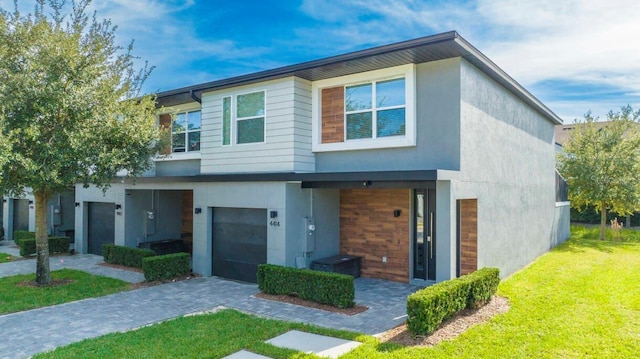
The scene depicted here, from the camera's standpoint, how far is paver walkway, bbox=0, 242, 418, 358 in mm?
7066

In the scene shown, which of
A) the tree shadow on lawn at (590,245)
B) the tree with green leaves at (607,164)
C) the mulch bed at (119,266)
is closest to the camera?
the mulch bed at (119,266)

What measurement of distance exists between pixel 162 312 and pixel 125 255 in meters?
5.75

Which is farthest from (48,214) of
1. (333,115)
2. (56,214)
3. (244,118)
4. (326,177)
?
(326,177)

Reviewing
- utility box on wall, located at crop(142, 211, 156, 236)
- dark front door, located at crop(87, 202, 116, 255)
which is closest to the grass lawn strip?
utility box on wall, located at crop(142, 211, 156, 236)

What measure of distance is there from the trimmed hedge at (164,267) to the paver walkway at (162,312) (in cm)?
48

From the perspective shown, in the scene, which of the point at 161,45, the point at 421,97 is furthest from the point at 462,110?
the point at 161,45

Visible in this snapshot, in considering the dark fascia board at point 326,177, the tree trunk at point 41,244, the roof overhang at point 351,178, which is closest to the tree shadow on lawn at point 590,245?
the roof overhang at point 351,178

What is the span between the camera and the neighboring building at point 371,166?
935cm

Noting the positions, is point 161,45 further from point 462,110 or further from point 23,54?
point 462,110

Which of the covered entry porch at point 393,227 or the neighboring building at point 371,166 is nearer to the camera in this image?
the neighboring building at point 371,166

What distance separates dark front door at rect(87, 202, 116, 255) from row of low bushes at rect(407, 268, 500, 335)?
12887 millimetres

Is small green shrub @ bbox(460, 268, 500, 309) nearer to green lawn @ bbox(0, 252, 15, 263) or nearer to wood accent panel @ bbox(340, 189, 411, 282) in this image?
wood accent panel @ bbox(340, 189, 411, 282)

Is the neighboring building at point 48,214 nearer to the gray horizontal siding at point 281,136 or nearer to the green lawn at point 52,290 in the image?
the green lawn at point 52,290

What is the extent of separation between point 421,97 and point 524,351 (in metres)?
5.83
